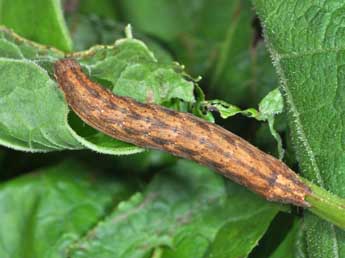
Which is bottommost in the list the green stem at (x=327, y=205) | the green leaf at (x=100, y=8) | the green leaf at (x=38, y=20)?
the green stem at (x=327, y=205)

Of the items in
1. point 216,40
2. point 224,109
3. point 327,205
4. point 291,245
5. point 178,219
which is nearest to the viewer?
point 327,205

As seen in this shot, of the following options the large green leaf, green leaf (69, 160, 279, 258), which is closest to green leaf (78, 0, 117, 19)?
the large green leaf

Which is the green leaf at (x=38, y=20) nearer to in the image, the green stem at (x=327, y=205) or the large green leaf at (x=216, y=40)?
the large green leaf at (x=216, y=40)

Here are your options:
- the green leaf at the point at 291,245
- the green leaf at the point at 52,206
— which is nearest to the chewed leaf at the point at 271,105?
the green leaf at the point at 291,245

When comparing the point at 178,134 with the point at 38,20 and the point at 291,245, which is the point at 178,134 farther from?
the point at 38,20

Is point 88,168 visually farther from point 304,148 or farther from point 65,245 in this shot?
point 304,148

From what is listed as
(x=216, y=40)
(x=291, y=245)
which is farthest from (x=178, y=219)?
(x=216, y=40)

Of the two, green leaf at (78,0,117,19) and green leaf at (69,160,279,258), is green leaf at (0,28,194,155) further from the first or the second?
green leaf at (78,0,117,19)
